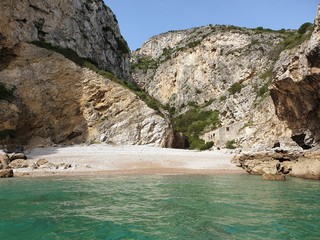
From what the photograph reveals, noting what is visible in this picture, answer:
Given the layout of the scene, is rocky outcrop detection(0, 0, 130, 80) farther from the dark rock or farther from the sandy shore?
the dark rock

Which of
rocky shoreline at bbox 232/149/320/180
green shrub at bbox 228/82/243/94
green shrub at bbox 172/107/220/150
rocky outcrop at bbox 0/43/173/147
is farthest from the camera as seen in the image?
green shrub at bbox 228/82/243/94

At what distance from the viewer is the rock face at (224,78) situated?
48406 mm

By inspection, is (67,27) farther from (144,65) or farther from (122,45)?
(144,65)

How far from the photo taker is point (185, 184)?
16.6m

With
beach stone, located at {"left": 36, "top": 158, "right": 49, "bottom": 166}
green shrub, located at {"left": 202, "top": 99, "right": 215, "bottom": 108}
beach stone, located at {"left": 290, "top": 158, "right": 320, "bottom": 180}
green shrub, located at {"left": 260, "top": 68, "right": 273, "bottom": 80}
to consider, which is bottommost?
beach stone, located at {"left": 36, "top": 158, "right": 49, "bottom": 166}

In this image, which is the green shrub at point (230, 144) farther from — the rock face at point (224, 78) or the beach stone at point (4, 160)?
the beach stone at point (4, 160)

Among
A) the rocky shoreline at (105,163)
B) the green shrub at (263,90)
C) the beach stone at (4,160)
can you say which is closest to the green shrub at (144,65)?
the green shrub at (263,90)

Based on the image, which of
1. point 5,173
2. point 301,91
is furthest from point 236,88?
point 5,173

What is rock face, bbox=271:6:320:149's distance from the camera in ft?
76.0

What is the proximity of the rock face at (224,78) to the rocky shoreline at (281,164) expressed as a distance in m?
15.6

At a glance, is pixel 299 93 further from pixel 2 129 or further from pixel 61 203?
pixel 2 129

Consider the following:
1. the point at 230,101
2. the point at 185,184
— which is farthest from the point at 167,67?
the point at 185,184

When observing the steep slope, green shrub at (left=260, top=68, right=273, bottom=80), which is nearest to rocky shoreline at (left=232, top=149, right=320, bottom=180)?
the steep slope

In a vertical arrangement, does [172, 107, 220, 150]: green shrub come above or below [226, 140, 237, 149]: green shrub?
above
